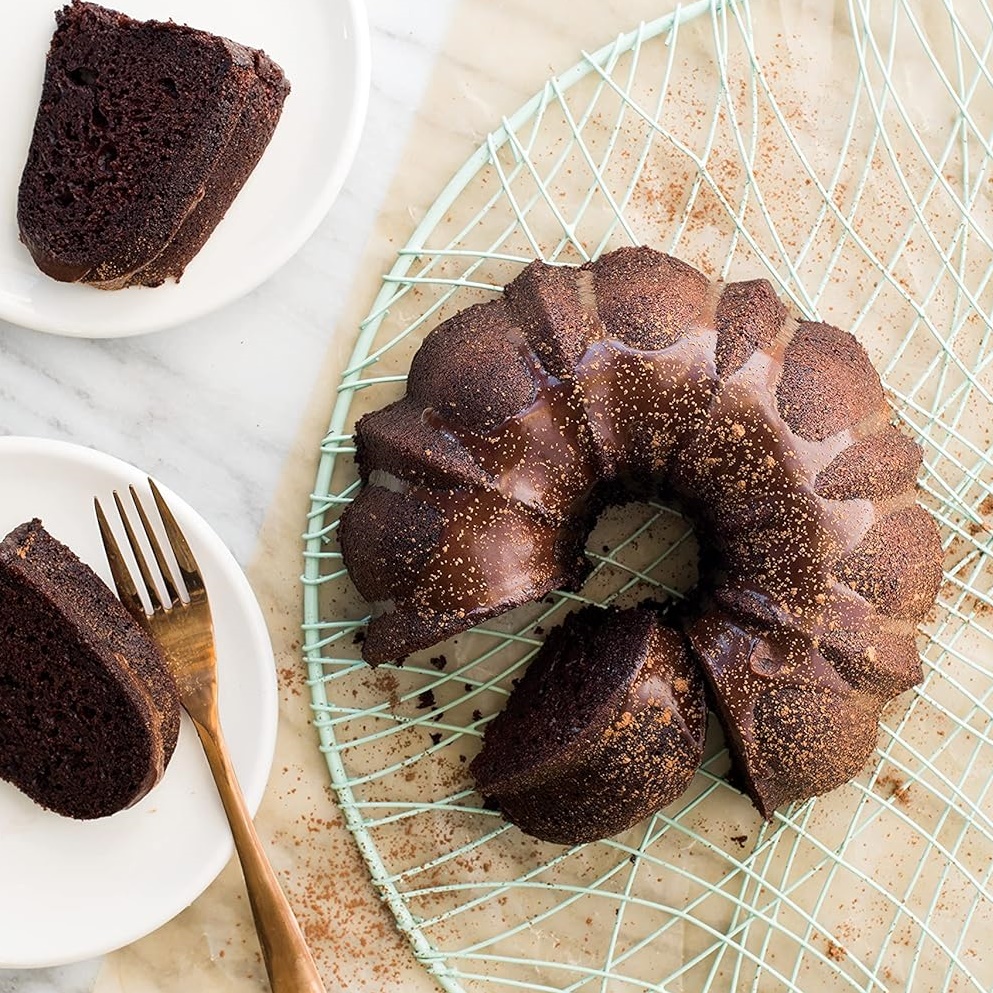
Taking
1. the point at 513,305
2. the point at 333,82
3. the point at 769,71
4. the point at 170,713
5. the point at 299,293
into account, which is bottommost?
the point at 170,713

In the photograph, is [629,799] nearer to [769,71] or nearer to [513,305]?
[513,305]

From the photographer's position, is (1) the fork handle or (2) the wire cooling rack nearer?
(1) the fork handle

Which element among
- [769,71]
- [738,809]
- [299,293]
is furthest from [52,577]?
[769,71]

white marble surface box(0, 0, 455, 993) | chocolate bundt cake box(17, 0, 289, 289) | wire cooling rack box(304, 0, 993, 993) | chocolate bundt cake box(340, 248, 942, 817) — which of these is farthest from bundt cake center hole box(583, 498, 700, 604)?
chocolate bundt cake box(17, 0, 289, 289)

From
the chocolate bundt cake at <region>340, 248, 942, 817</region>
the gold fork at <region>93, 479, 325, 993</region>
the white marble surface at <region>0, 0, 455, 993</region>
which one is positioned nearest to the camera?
the chocolate bundt cake at <region>340, 248, 942, 817</region>

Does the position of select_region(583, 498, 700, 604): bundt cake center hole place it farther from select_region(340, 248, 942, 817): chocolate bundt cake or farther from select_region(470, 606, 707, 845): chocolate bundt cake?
select_region(340, 248, 942, 817): chocolate bundt cake

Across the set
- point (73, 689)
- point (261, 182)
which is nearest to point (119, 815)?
point (73, 689)

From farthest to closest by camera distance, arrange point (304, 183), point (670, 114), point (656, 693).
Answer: point (670, 114) → point (304, 183) → point (656, 693)
